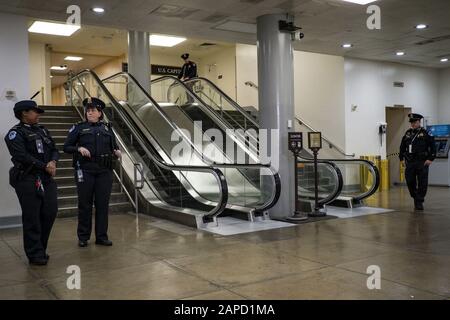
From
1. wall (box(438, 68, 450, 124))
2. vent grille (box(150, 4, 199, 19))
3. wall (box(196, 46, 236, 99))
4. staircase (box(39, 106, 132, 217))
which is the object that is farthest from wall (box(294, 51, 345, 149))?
staircase (box(39, 106, 132, 217))

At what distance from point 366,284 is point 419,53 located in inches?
354

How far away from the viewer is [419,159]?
317 inches

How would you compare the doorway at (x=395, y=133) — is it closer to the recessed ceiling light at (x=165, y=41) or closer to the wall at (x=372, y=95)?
the wall at (x=372, y=95)

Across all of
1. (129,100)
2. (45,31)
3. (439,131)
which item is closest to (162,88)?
(129,100)

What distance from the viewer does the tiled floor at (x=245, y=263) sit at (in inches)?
144

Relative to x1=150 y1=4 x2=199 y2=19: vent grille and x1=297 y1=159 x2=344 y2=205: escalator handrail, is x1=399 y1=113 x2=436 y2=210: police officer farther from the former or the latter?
x1=150 y1=4 x2=199 y2=19: vent grille

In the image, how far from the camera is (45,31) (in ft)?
46.8

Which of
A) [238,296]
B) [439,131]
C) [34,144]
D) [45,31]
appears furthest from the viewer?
[45,31]

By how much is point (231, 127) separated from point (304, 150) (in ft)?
6.68

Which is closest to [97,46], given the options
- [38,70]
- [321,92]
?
[38,70]

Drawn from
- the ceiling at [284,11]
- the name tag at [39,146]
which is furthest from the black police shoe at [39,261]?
the ceiling at [284,11]

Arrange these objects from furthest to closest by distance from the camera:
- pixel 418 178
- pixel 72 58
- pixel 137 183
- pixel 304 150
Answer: pixel 72 58 → pixel 304 150 → pixel 137 183 → pixel 418 178

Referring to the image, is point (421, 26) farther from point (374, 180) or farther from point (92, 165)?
point (92, 165)
